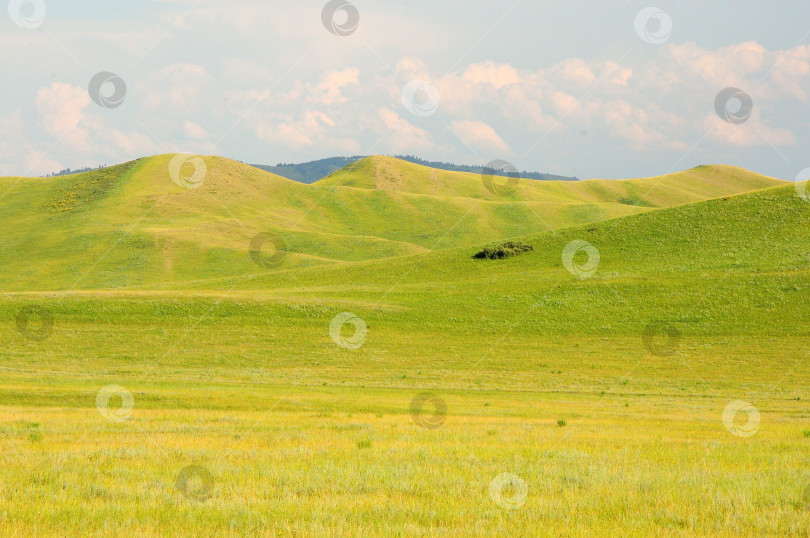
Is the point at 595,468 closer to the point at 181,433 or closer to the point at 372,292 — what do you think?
the point at 181,433

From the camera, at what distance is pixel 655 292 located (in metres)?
75.8
